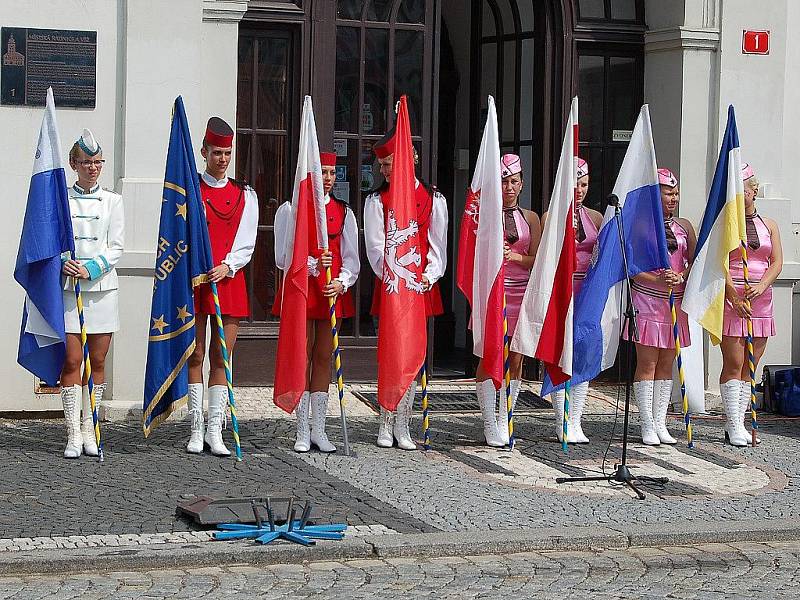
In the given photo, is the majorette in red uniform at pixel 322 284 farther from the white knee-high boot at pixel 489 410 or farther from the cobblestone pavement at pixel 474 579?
the cobblestone pavement at pixel 474 579

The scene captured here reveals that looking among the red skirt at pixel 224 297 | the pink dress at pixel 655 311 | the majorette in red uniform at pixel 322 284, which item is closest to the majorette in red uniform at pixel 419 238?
the majorette in red uniform at pixel 322 284

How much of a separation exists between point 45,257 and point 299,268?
1.63 meters

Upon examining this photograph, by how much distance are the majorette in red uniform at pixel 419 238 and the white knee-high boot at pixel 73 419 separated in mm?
2028

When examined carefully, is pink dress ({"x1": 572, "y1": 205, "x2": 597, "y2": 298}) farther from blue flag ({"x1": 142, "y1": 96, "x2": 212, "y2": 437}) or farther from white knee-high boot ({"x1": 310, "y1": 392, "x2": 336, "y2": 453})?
blue flag ({"x1": 142, "y1": 96, "x2": 212, "y2": 437})

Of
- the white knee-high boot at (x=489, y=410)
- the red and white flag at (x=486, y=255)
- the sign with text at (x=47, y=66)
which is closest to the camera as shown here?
the red and white flag at (x=486, y=255)

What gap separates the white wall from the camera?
11219 mm

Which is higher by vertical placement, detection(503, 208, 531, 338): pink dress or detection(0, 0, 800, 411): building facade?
detection(0, 0, 800, 411): building facade

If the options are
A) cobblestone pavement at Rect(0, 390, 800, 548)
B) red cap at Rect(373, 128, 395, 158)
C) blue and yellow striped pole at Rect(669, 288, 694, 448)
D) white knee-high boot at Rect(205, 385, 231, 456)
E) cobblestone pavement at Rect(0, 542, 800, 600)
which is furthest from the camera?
blue and yellow striped pole at Rect(669, 288, 694, 448)

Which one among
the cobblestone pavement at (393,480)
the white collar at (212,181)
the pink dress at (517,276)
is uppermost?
the white collar at (212,181)

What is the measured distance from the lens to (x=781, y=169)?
13.2 m

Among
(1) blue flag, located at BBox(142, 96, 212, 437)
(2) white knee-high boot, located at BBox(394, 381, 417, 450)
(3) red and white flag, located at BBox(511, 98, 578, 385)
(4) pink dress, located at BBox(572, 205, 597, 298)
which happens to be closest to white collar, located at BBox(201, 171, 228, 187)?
(1) blue flag, located at BBox(142, 96, 212, 437)

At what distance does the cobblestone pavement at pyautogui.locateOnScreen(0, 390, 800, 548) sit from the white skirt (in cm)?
83

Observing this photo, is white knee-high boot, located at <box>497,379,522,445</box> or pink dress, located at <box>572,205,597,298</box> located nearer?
white knee-high boot, located at <box>497,379,522,445</box>

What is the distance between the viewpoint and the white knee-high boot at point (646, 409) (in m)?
10.8
